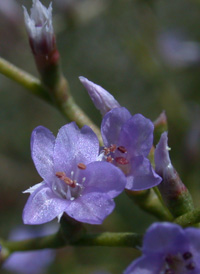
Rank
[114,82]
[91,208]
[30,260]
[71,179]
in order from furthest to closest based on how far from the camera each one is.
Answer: [114,82]
[30,260]
[71,179]
[91,208]

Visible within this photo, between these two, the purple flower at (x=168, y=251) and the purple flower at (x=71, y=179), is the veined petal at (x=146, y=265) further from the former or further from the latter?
the purple flower at (x=71, y=179)

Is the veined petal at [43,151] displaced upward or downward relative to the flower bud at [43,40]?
downward

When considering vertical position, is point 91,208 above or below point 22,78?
below

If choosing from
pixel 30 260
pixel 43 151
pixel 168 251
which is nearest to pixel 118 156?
pixel 43 151

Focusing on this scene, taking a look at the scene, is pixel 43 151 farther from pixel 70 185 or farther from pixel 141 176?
pixel 141 176

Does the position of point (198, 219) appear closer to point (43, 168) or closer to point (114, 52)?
point (43, 168)

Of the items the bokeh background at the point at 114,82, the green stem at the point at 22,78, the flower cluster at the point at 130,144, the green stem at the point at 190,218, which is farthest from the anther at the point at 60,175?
the bokeh background at the point at 114,82

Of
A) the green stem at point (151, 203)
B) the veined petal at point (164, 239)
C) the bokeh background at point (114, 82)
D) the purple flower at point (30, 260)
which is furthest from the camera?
the purple flower at point (30, 260)
